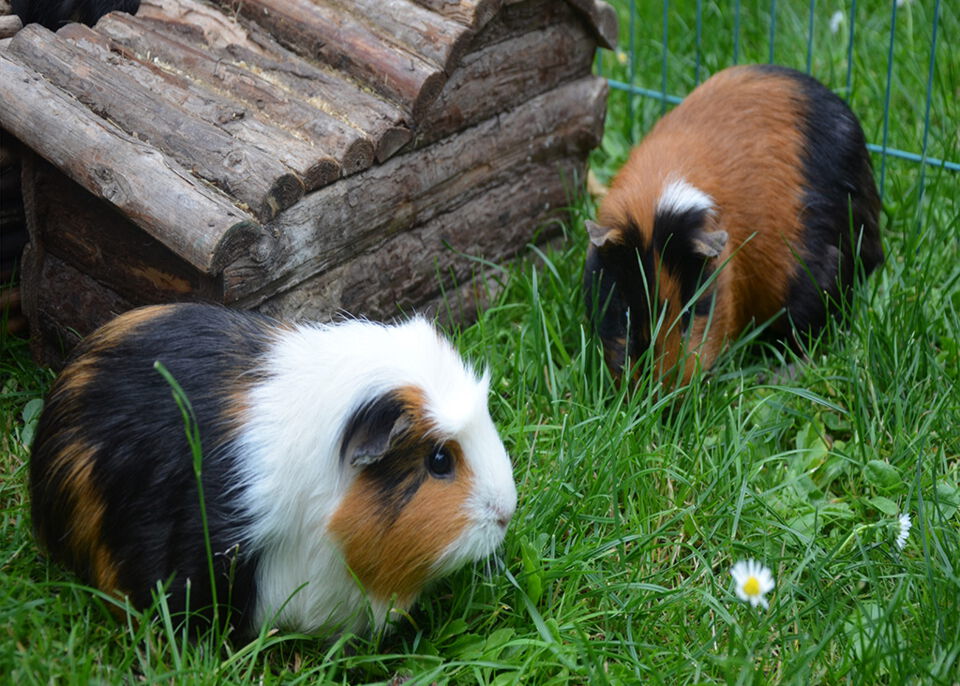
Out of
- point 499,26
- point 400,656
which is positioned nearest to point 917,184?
point 499,26

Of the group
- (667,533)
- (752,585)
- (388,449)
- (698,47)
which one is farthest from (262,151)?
(698,47)

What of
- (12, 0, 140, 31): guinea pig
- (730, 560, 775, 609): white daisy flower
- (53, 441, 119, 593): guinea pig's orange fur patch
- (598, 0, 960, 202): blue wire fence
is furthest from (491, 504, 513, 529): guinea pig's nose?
(598, 0, 960, 202): blue wire fence

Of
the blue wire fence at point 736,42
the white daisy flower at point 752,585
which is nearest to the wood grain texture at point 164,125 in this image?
the white daisy flower at point 752,585

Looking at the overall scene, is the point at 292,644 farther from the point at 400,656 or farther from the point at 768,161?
the point at 768,161

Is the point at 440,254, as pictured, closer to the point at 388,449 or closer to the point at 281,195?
the point at 281,195

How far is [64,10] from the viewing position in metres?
3.09

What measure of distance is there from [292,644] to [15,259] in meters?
1.52

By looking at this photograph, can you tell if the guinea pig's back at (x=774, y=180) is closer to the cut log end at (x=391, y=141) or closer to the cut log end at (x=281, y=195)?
the cut log end at (x=391, y=141)

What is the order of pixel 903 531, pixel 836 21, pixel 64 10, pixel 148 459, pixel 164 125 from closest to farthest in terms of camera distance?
pixel 148 459
pixel 903 531
pixel 164 125
pixel 64 10
pixel 836 21

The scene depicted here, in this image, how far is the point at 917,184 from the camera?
383cm

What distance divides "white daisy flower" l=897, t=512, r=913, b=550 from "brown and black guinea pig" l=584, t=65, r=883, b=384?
2.25 ft

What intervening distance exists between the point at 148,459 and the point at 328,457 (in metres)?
0.38

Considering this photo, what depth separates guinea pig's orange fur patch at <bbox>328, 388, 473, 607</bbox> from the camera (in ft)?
6.91

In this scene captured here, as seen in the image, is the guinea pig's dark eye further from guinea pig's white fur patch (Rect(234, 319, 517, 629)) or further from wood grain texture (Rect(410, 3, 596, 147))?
wood grain texture (Rect(410, 3, 596, 147))
